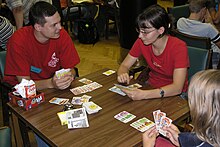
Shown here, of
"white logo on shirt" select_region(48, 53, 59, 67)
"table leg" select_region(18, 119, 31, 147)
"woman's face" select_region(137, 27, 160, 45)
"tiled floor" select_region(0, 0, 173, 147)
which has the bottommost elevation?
"tiled floor" select_region(0, 0, 173, 147)

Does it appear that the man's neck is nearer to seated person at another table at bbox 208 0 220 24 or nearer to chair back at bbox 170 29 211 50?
chair back at bbox 170 29 211 50

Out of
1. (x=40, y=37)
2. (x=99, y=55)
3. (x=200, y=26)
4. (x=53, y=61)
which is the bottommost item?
(x=99, y=55)

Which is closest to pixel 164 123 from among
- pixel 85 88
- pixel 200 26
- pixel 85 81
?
pixel 85 88

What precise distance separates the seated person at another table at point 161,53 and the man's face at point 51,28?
1.94 feet

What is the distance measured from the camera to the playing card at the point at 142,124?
5.62ft

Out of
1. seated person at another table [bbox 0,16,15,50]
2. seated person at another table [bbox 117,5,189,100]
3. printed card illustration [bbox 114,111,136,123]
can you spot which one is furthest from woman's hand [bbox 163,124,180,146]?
seated person at another table [bbox 0,16,15,50]

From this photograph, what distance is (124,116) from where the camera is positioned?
184cm

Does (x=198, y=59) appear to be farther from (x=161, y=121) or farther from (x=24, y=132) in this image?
(x=24, y=132)

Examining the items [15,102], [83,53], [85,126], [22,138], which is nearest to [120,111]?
[85,126]

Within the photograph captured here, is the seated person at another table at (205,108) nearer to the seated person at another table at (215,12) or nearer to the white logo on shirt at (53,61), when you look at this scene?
the white logo on shirt at (53,61)

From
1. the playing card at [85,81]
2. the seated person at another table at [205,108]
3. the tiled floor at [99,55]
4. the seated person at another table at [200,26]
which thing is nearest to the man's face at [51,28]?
the playing card at [85,81]

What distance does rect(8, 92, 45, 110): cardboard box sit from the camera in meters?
1.95

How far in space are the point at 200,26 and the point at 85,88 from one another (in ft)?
5.23

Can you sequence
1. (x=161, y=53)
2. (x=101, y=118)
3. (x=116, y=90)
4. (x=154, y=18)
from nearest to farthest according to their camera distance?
(x=101, y=118) < (x=116, y=90) < (x=154, y=18) < (x=161, y=53)
